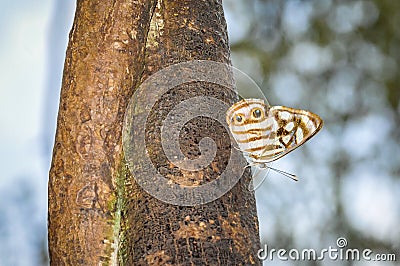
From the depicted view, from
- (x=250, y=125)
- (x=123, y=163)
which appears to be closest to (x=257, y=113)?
(x=250, y=125)

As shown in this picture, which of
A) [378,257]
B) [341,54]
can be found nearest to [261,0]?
[341,54]

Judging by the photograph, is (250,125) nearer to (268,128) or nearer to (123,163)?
(268,128)

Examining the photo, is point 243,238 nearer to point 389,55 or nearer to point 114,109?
point 114,109
